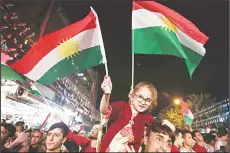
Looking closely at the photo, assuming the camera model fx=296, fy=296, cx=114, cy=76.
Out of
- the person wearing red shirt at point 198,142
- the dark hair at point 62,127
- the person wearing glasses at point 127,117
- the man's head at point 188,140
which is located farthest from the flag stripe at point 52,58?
the person wearing red shirt at point 198,142

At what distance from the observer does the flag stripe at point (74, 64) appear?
3576 mm

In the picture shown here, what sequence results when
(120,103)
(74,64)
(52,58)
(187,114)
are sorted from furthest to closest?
(187,114), (120,103), (74,64), (52,58)

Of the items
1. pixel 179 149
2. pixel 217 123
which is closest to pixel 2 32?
pixel 179 149

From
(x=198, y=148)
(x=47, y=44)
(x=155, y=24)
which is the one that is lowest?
(x=198, y=148)

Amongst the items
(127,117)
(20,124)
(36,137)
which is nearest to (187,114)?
(127,117)

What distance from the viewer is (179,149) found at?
3.88 metres

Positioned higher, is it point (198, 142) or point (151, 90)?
point (151, 90)

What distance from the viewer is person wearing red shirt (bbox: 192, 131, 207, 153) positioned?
3.99 meters

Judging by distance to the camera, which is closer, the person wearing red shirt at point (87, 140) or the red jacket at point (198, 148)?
the person wearing red shirt at point (87, 140)

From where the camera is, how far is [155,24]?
356 centimetres

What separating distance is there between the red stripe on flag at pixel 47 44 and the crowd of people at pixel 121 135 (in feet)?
2.33

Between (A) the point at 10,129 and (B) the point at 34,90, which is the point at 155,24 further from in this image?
(A) the point at 10,129

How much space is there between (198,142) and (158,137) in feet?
2.07

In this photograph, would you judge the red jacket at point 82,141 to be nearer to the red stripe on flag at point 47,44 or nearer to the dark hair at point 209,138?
the red stripe on flag at point 47,44
